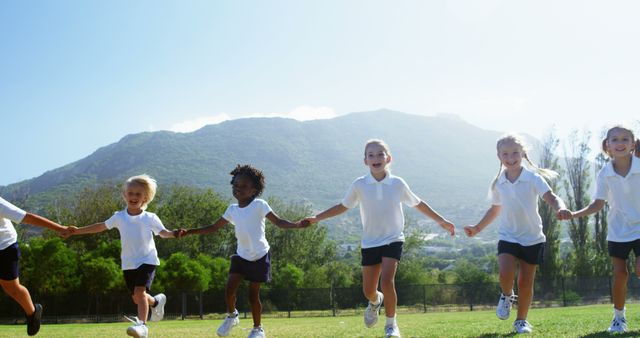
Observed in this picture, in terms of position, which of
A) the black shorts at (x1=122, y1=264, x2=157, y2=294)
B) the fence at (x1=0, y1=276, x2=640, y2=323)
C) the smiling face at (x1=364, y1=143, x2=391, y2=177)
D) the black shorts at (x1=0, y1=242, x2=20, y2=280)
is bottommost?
the fence at (x1=0, y1=276, x2=640, y2=323)

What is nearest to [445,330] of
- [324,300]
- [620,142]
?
[620,142]

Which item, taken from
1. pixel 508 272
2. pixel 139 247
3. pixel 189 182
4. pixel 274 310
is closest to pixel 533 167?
pixel 508 272

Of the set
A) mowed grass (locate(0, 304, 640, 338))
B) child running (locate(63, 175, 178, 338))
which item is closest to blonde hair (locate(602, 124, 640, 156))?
mowed grass (locate(0, 304, 640, 338))

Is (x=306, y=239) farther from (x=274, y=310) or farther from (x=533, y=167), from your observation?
(x=533, y=167)

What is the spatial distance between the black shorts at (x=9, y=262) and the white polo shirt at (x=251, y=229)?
259cm

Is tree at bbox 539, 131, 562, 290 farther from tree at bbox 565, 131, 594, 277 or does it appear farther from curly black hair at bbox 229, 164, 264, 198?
curly black hair at bbox 229, 164, 264, 198

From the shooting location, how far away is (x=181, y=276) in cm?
3806

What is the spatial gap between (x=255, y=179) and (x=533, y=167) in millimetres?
3466

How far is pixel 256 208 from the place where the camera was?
730cm

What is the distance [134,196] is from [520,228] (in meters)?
4.74

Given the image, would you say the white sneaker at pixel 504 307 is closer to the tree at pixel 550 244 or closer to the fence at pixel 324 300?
the fence at pixel 324 300

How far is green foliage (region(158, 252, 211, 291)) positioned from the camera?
38.1 m

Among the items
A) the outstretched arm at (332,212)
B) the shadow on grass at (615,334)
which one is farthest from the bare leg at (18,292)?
the shadow on grass at (615,334)

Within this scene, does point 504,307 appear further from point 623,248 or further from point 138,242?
point 138,242
